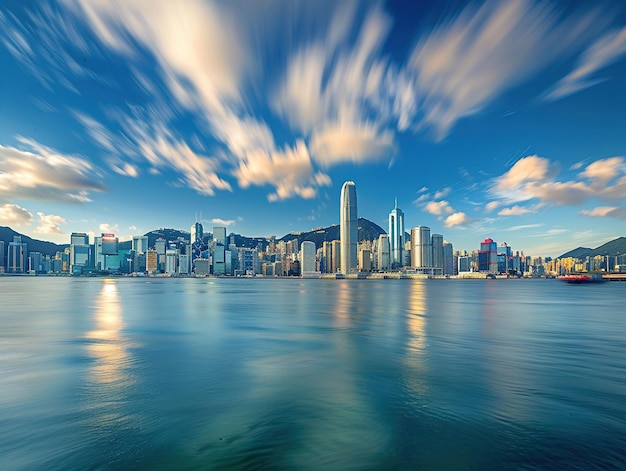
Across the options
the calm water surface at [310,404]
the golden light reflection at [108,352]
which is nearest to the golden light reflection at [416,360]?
the calm water surface at [310,404]

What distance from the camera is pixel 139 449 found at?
1237 cm

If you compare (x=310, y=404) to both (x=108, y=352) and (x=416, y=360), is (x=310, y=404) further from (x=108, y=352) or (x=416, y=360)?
(x=108, y=352)

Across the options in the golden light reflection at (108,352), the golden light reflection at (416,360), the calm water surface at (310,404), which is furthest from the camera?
the golden light reflection at (108,352)

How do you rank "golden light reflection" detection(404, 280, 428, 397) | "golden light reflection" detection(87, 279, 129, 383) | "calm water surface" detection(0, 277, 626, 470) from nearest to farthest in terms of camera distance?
"calm water surface" detection(0, 277, 626, 470) → "golden light reflection" detection(404, 280, 428, 397) → "golden light reflection" detection(87, 279, 129, 383)

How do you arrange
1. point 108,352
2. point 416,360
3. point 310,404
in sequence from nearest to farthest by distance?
point 310,404 → point 416,360 → point 108,352

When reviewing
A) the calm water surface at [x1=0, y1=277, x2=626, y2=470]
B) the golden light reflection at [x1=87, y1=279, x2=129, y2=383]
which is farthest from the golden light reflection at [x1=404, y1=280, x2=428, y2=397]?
the golden light reflection at [x1=87, y1=279, x2=129, y2=383]

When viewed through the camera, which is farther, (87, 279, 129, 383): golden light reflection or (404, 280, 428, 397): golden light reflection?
(87, 279, 129, 383): golden light reflection

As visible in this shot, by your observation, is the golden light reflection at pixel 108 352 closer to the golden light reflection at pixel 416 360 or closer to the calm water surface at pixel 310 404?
the calm water surface at pixel 310 404

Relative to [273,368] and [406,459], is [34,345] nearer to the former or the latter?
[273,368]

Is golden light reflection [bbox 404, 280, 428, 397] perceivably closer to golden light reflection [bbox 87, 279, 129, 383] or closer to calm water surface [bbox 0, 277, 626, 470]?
calm water surface [bbox 0, 277, 626, 470]

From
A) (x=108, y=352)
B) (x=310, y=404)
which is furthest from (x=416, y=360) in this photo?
(x=108, y=352)

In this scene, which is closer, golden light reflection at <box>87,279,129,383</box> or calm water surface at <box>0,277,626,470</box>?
calm water surface at <box>0,277,626,470</box>

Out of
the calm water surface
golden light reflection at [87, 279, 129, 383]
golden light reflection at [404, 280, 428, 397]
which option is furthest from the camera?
golden light reflection at [87, 279, 129, 383]

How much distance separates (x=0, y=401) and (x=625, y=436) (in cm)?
2995
